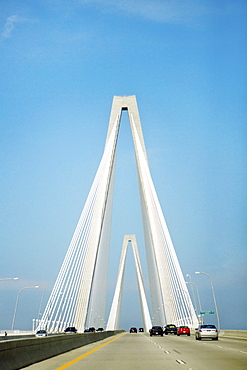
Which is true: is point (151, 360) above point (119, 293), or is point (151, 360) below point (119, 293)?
below

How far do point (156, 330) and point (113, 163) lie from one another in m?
16.7

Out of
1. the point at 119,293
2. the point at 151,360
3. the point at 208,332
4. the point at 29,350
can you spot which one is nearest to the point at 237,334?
the point at 208,332

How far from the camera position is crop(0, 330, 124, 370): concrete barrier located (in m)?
11.6

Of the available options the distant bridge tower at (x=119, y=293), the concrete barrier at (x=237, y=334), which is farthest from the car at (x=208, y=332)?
the distant bridge tower at (x=119, y=293)

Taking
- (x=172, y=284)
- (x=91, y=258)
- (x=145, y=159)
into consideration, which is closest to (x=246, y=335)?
(x=172, y=284)

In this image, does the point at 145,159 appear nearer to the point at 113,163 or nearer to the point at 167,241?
the point at 113,163

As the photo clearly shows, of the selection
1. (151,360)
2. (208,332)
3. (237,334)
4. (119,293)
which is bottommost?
(151,360)

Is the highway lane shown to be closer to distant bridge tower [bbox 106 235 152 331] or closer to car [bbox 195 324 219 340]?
car [bbox 195 324 219 340]

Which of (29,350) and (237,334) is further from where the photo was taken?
(237,334)

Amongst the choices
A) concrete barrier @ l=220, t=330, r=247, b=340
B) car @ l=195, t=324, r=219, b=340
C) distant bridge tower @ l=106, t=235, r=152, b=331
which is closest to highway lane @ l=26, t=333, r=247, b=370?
car @ l=195, t=324, r=219, b=340

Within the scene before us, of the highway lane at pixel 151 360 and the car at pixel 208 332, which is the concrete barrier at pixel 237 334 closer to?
the car at pixel 208 332

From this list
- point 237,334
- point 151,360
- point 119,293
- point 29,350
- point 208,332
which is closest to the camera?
point 29,350

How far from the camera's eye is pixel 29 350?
14352 millimetres

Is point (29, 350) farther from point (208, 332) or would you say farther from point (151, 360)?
point (208, 332)
